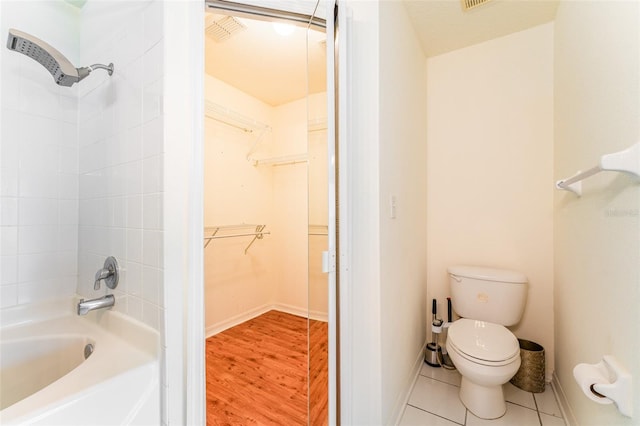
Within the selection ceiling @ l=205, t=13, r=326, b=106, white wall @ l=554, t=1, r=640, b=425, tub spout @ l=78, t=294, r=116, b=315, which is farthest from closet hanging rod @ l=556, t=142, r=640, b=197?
tub spout @ l=78, t=294, r=116, b=315

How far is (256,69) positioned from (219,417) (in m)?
2.53

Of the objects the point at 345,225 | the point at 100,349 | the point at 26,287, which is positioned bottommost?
the point at 100,349

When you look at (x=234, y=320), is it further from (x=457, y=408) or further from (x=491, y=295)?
(x=491, y=295)

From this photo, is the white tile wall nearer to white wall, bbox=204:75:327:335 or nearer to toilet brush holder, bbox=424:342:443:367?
white wall, bbox=204:75:327:335

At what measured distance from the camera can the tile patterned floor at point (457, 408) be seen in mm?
1376

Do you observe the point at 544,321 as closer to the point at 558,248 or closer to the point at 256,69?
the point at 558,248

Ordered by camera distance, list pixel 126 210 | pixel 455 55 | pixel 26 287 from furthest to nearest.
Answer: pixel 455 55 → pixel 26 287 → pixel 126 210

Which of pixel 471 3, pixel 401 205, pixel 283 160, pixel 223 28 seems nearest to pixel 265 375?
pixel 401 205

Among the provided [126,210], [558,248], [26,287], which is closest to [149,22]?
[126,210]

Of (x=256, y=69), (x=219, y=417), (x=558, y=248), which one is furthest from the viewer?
(x=256, y=69)

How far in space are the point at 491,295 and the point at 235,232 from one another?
220 centimetres

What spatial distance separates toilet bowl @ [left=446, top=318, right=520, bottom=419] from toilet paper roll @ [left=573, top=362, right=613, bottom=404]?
A: 45 cm

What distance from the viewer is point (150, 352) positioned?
93 cm

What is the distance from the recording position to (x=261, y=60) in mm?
2162
